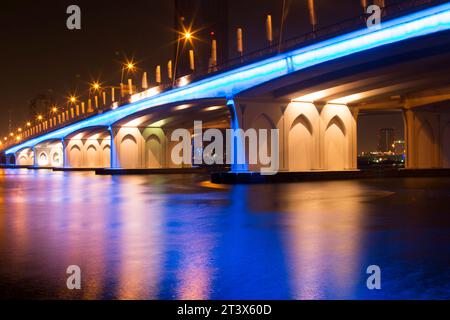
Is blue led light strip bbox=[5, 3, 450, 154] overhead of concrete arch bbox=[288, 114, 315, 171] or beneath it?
overhead

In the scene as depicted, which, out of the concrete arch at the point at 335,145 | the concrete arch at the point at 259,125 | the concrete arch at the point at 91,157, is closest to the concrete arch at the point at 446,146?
the concrete arch at the point at 335,145

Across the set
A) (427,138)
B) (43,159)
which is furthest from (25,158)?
(427,138)

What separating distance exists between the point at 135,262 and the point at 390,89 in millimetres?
28121

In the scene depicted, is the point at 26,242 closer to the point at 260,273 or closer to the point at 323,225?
the point at 260,273

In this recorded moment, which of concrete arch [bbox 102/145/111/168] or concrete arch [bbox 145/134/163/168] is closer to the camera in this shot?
concrete arch [bbox 145/134/163/168]

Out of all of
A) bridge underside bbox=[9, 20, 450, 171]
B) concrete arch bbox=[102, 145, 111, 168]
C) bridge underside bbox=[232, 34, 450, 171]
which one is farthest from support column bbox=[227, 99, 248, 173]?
concrete arch bbox=[102, 145, 111, 168]

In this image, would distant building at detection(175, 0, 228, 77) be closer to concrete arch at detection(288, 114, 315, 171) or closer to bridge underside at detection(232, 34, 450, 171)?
bridge underside at detection(232, 34, 450, 171)

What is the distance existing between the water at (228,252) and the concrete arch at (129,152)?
4250 centimetres

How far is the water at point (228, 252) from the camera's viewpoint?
6.16 m

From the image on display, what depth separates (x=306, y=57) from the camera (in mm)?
27453

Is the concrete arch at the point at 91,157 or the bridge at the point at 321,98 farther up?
the bridge at the point at 321,98

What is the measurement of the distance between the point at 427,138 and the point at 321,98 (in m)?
14.0

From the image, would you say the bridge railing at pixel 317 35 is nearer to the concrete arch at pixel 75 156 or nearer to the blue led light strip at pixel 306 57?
the blue led light strip at pixel 306 57

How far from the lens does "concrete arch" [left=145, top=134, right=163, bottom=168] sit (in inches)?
2317
